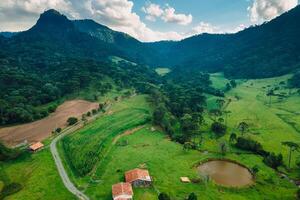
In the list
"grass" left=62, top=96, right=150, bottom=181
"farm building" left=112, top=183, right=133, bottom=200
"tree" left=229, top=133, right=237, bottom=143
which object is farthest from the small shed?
"tree" left=229, top=133, right=237, bottom=143

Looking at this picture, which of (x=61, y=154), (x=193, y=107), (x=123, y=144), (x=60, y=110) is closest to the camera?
(x=61, y=154)

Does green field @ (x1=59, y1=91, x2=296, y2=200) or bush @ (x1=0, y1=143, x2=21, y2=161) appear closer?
green field @ (x1=59, y1=91, x2=296, y2=200)

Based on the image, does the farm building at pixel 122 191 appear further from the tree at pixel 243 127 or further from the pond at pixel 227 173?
the tree at pixel 243 127

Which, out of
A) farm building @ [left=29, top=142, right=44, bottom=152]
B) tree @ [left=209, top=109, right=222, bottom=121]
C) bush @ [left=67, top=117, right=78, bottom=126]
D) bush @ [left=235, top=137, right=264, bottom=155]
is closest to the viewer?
farm building @ [left=29, top=142, right=44, bottom=152]

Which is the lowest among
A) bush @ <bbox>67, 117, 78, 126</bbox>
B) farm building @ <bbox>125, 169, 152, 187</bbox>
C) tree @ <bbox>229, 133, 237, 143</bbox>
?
farm building @ <bbox>125, 169, 152, 187</bbox>

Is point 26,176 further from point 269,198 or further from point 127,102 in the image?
point 127,102

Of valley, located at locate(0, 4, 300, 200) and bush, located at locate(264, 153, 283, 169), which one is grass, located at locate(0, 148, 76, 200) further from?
bush, located at locate(264, 153, 283, 169)

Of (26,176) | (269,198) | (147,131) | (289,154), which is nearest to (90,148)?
(26,176)

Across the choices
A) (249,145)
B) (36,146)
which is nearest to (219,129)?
(249,145)

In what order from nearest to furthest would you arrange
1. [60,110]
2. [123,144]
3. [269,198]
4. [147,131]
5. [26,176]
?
[269,198], [26,176], [123,144], [147,131], [60,110]
